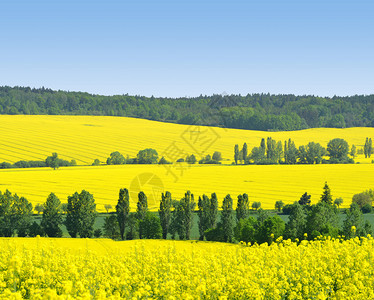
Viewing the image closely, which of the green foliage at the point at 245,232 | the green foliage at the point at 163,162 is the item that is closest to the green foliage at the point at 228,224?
the green foliage at the point at 245,232

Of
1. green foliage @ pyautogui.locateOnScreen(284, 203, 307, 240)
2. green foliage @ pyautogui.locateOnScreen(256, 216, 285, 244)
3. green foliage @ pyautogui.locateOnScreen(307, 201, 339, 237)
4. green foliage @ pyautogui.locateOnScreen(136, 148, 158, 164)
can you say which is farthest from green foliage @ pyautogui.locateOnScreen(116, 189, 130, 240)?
green foliage @ pyautogui.locateOnScreen(136, 148, 158, 164)

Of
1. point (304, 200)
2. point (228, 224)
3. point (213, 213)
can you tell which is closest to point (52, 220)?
point (213, 213)

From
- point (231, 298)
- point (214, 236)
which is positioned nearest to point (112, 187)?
point (214, 236)

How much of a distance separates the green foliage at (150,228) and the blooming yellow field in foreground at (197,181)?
2759 centimetres

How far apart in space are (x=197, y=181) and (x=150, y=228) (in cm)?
6627

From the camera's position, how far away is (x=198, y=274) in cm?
2622

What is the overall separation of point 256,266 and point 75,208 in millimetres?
67978

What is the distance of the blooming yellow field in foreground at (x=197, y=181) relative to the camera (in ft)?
430

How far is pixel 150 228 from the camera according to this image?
8562cm

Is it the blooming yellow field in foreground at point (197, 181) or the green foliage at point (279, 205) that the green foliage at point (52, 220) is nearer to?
the blooming yellow field in foreground at point (197, 181)

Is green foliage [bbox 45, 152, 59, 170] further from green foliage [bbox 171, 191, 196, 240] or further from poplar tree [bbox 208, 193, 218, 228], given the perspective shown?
poplar tree [bbox 208, 193, 218, 228]

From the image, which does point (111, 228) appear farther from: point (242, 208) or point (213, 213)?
point (242, 208)

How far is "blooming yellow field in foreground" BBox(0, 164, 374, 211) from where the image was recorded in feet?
430

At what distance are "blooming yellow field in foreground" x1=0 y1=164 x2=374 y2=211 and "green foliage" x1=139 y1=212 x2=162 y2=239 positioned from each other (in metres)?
27.6
